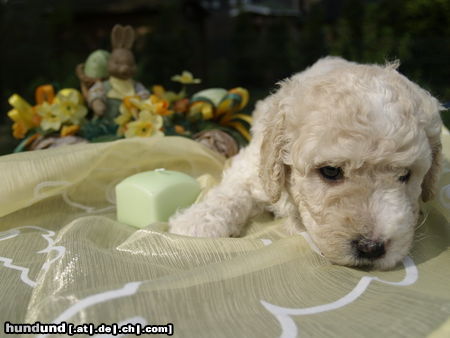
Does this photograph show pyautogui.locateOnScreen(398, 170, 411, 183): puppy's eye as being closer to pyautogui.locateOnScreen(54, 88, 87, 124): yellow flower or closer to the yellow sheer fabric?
the yellow sheer fabric

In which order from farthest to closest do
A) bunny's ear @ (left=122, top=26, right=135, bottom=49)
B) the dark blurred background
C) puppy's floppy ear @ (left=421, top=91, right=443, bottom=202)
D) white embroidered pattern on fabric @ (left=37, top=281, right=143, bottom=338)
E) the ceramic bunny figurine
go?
the dark blurred background < bunny's ear @ (left=122, top=26, right=135, bottom=49) < the ceramic bunny figurine < puppy's floppy ear @ (left=421, top=91, right=443, bottom=202) < white embroidered pattern on fabric @ (left=37, top=281, right=143, bottom=338)

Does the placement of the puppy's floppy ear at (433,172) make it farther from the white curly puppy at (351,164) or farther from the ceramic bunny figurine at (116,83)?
the ceramic bunny figurine at (116,83)

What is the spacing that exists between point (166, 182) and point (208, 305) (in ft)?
3.45

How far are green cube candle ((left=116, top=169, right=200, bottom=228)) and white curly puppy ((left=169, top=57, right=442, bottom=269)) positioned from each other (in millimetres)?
124

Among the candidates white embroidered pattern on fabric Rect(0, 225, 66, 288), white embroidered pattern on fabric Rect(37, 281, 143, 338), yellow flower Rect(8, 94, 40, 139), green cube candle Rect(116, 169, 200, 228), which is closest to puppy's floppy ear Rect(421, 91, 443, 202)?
green cube candle Rect(116, 169, 200, 228)

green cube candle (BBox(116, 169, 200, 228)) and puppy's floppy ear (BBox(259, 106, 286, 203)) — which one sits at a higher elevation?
puppy's floppy ear (BBox(259, 106, 286, 203))

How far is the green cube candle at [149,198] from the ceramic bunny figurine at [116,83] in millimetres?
1421

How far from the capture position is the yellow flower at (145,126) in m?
3.33

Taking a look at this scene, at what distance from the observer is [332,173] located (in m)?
1.82

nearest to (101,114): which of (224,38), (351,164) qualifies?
(351,164)

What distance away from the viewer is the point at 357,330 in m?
→ 1.28

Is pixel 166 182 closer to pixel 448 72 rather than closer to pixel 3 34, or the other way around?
pixel 448 72

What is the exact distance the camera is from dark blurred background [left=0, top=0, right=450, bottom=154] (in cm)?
719

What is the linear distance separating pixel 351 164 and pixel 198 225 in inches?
30.8
